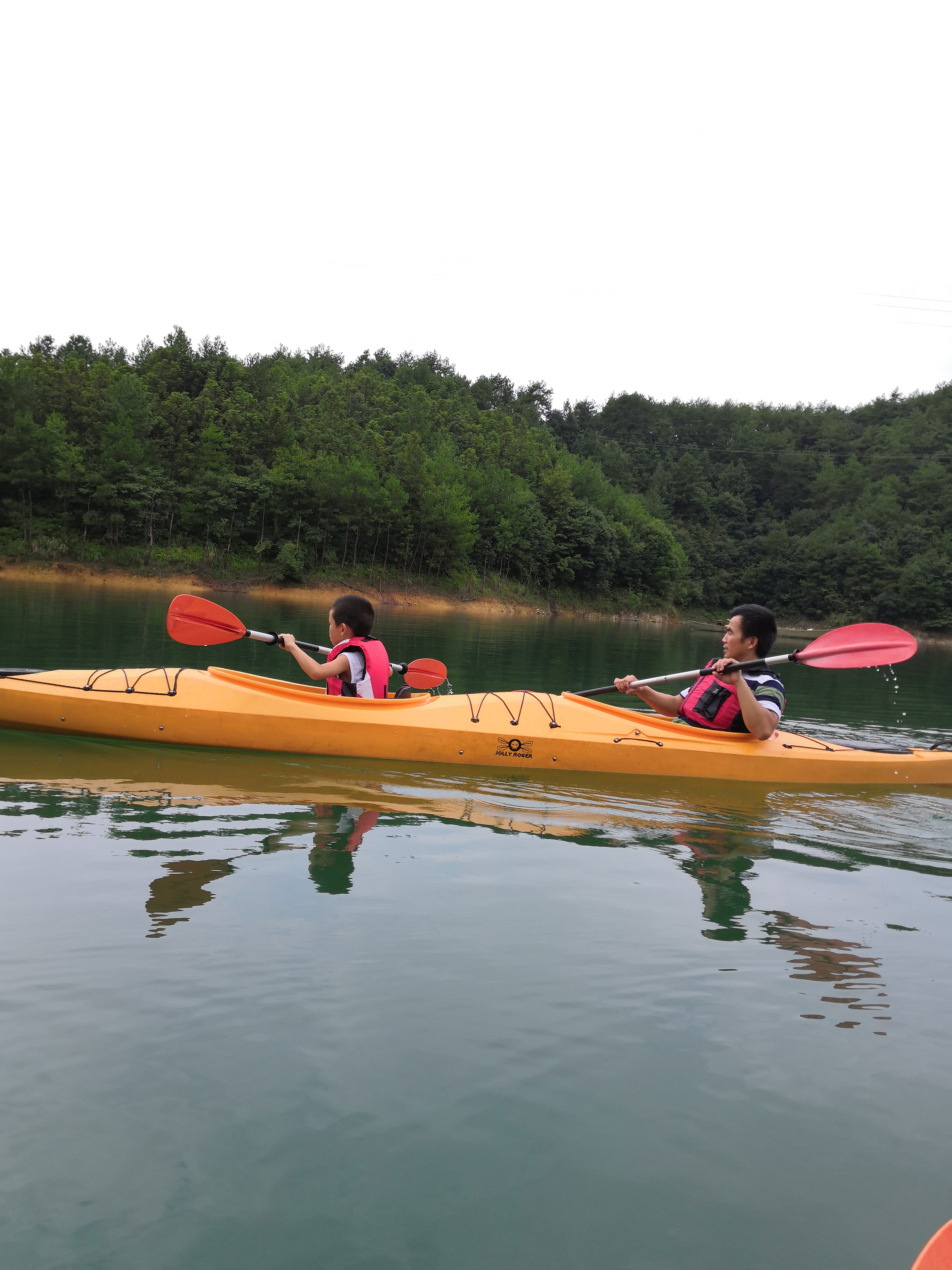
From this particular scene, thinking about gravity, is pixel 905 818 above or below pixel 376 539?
below

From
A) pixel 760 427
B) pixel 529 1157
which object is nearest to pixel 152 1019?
pixel 529 1157

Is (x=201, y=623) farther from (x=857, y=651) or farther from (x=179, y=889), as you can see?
(x=857, y=651)

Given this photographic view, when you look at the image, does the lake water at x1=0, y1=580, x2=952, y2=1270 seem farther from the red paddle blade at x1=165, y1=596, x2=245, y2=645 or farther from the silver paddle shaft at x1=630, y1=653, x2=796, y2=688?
the red paddle blade at x1=165, y1=596, x2=245, y2=645

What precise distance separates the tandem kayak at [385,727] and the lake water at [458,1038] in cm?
102

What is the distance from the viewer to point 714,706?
6.72 m

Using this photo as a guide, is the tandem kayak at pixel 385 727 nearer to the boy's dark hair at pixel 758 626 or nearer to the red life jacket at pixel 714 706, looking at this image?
the red life jacket at pixel 714 706

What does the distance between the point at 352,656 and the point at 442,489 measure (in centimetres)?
4072

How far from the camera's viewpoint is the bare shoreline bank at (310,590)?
3447 cm

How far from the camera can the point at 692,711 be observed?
22.5 ft

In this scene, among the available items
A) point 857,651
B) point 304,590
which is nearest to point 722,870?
point 857,651

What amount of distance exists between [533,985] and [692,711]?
167 inches

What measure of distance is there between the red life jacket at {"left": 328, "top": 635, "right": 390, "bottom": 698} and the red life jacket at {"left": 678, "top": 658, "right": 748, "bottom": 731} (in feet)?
7.65

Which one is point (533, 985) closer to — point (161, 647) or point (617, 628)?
point (161, 647)

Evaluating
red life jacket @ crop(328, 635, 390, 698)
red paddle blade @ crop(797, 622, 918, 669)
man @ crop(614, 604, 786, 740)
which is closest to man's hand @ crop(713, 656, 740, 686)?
man @ crop(614, 604, 786, 740)
